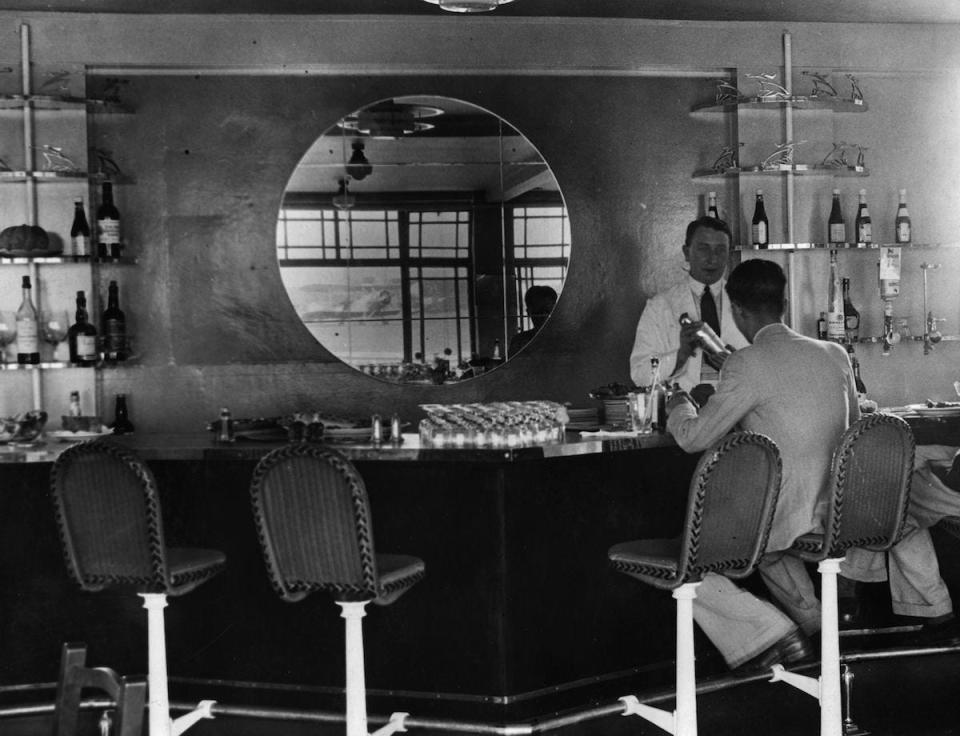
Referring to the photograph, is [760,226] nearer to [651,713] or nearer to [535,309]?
[535,309]

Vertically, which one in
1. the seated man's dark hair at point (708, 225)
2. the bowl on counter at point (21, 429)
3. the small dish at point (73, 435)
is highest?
the seated man's dark hair at point (708, 225)

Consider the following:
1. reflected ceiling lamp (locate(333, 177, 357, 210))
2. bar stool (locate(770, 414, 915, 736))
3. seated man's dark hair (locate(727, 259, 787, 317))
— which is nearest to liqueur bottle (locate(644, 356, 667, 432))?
seated man's dark hair (locate(727, 259, 787, 317))

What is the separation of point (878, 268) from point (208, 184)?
3298 mm

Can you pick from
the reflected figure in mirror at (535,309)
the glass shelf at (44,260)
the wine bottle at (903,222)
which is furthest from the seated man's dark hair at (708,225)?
the glass shelf at (44,260)

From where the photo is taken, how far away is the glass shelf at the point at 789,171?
5.91 meters

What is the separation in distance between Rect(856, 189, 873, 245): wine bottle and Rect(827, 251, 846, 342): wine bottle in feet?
0.50

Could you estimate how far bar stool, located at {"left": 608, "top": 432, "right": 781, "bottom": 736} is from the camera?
3484 mm

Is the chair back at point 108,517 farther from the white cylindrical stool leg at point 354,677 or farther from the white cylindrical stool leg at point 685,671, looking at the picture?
the white cylindrical stool leg at point 685,671

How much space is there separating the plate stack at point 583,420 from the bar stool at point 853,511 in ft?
2.81

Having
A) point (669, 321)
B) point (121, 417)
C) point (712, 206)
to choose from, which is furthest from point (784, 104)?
point (121, 417)

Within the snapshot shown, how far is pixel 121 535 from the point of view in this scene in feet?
12.0

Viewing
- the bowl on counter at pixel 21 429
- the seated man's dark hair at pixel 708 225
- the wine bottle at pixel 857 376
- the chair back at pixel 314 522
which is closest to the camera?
the chair back at pixel 314 522

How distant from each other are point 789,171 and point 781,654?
2.59 m

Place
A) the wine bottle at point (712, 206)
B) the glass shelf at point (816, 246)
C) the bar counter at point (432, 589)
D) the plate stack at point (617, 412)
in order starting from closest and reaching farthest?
the bar counter at point (432, 589), the plate stack at point (617, 412), the glass shelf at point (816, 246), the wine bottle at point (712, 206)
